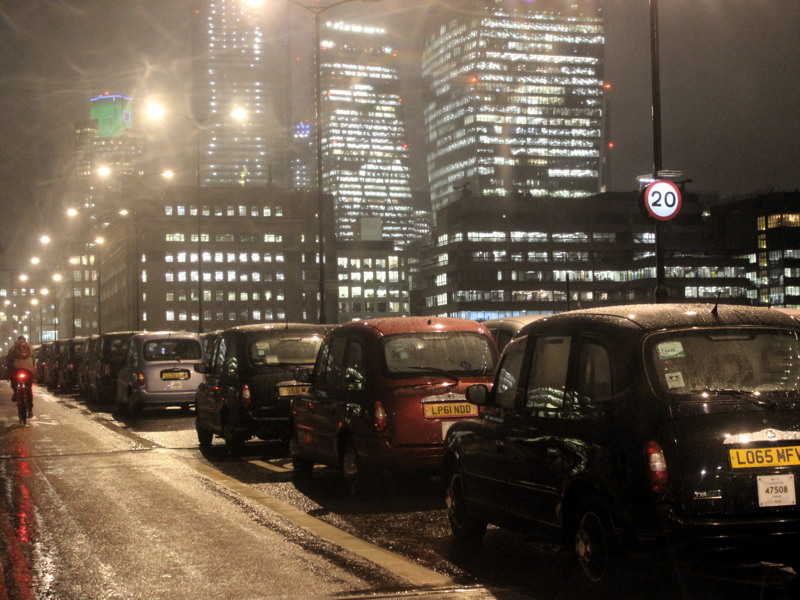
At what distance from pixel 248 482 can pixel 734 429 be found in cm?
771

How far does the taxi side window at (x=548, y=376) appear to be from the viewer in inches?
270

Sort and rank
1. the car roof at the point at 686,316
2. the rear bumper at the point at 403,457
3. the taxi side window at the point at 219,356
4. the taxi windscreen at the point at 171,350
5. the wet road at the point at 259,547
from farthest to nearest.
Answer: the taxi windscreen at the point at 171,350 → the taxi side window at the point at 219,356 → the rear bumper at the point at 403,457 → the wet road at the point at 259,547 → the car roof at the point at 686,316

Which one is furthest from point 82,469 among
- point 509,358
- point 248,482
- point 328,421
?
point 509,358

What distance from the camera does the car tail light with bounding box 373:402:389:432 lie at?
1026 cm

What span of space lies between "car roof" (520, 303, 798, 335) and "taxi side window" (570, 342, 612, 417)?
8.3 inches

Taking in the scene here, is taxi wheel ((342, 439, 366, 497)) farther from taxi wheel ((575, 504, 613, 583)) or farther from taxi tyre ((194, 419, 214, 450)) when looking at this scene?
taxi tyre ((194, 419, 214, 450))

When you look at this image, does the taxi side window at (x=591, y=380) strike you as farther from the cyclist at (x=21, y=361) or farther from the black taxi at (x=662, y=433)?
the cyclist at (x=21, y=361)

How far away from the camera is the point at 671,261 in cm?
14988

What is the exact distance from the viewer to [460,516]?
27.2 feet

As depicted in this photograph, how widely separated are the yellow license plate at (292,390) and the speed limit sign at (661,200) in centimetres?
615

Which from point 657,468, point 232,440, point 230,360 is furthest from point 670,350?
point 230,360

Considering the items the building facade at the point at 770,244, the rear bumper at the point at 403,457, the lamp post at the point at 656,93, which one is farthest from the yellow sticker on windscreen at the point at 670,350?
the building facade at the point at 770,244

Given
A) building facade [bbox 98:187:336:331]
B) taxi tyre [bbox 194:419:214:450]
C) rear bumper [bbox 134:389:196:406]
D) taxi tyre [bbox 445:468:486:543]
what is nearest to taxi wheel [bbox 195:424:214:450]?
taxi tyre [bbox 194:419:214:450]

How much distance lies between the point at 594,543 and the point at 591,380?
3.21 ft
